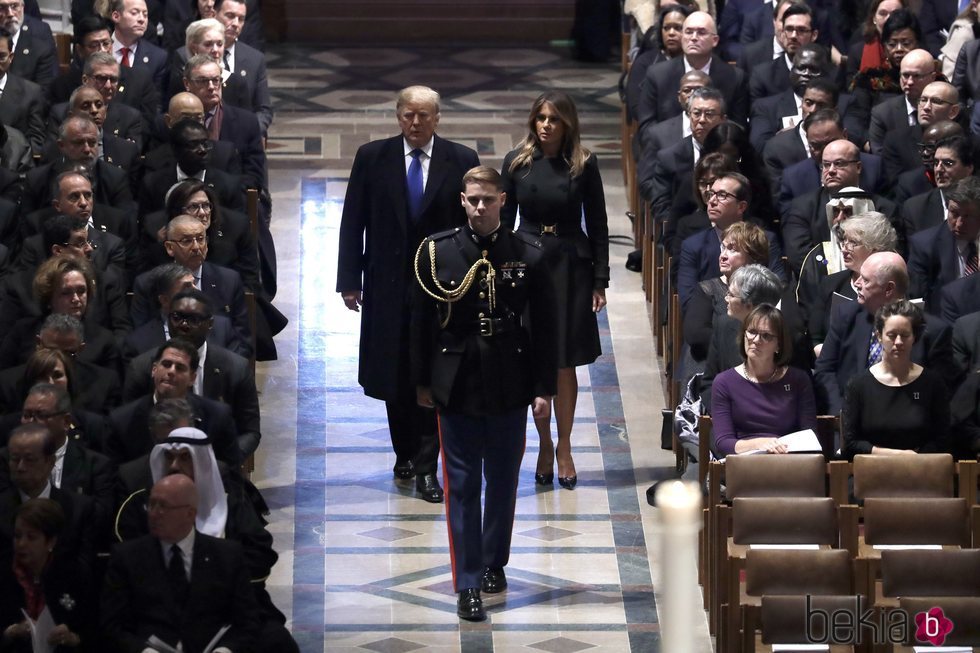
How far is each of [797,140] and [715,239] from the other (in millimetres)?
1320

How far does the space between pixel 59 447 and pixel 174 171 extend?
2350mm

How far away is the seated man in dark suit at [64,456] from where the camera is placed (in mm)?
5719

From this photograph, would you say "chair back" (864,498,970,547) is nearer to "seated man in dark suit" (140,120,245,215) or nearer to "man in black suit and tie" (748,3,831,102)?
"seated man in dark suit" (140,120,245,215)

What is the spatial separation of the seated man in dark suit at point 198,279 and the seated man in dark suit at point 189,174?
2.75 ft

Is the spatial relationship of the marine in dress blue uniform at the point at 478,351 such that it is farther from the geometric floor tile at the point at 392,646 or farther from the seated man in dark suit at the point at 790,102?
the seated man in dark suit at the point at 790,102

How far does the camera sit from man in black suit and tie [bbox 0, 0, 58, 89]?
9.59 meters

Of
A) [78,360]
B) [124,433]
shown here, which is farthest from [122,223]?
[124,433]

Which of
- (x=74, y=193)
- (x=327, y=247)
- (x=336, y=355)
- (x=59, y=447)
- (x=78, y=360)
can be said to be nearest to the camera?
(x=59, y=447)

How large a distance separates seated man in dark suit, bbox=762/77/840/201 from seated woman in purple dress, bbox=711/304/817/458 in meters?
2.26

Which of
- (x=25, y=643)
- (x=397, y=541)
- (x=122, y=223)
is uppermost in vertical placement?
(x=122, y=223)

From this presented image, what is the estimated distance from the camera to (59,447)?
5.90 metres

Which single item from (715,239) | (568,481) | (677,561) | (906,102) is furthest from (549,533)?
(677,561)

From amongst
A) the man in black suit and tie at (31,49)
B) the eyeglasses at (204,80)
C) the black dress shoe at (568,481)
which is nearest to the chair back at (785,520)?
the black dress shoe at (568,481)

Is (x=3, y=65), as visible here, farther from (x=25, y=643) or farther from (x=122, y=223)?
(x=25, y=643)
